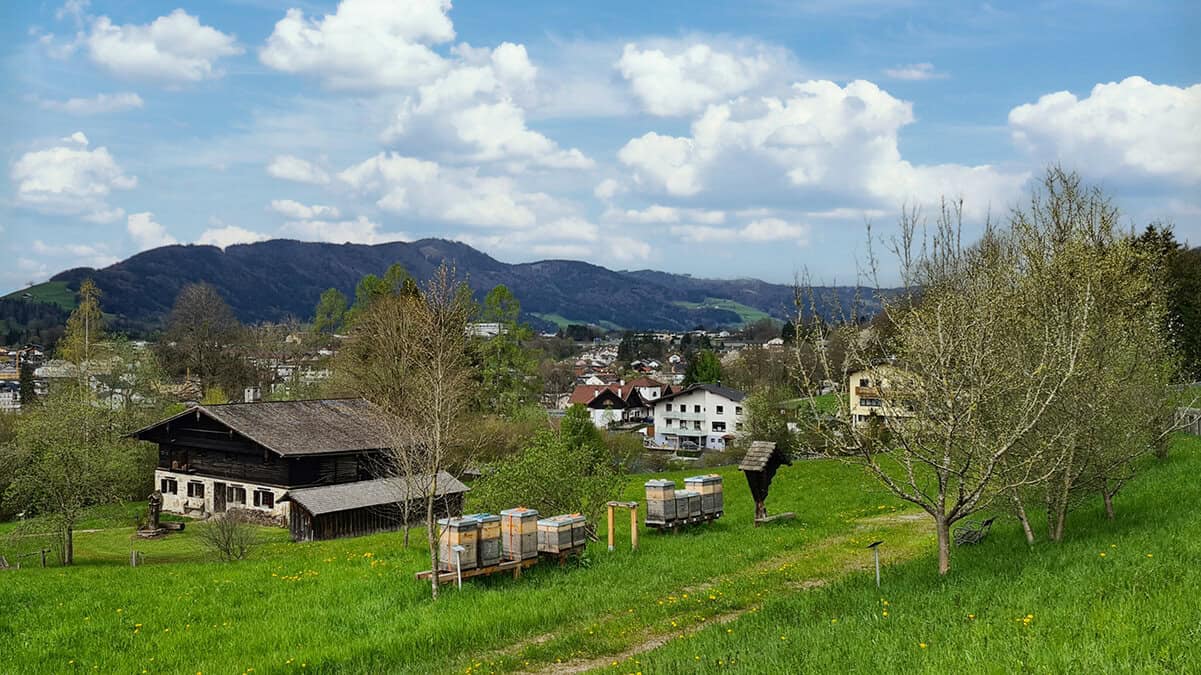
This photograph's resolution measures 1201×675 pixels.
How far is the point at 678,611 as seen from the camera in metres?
15.5

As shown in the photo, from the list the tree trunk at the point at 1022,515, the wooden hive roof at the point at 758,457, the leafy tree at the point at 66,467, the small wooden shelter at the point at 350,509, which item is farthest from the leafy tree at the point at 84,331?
the tree trunk at the point at 1022,515

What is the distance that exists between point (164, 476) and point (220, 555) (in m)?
25.7

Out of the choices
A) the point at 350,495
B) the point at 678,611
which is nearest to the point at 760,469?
the point at 678,611

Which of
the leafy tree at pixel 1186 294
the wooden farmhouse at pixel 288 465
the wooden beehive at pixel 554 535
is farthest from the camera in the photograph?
the leafy tree at pixel 1186 294

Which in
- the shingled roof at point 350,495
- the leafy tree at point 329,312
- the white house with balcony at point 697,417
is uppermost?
the leafy tree at point 329,312

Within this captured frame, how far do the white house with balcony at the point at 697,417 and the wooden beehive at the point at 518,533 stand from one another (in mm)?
86616

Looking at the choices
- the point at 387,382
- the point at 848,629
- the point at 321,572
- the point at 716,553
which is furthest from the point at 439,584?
the point at 387,382

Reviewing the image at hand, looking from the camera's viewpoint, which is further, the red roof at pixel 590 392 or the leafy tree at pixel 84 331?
the red roof at pixel 590 392

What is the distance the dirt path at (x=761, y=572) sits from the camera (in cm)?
1280

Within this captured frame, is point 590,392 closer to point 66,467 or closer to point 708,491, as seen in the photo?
point 66,467

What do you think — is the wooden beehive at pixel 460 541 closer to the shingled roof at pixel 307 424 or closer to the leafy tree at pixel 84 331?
the shingled roof at pixel 307 424

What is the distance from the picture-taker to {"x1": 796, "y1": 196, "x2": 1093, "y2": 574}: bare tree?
13.3 meters

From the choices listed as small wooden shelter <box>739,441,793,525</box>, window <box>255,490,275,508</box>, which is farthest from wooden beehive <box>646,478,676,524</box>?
window <box>255,490,275,508</box>

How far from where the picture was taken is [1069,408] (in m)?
15.7
